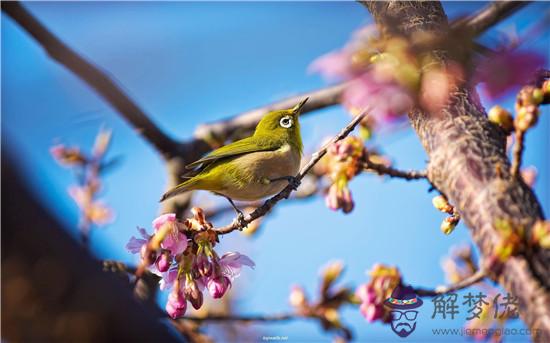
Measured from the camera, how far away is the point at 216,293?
1.75 meters

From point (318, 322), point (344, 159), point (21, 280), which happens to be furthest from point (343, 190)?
point (21, 280)

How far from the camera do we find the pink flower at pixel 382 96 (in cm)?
141

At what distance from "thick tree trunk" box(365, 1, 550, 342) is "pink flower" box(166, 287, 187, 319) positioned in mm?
908

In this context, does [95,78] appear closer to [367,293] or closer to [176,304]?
[176,304]

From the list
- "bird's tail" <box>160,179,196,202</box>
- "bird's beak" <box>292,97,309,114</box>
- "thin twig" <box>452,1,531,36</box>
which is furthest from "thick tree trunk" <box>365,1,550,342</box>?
"bird's beak" <box>292,97,309,114</box>

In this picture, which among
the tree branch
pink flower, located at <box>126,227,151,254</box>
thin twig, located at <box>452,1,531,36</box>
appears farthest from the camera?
the tree branch

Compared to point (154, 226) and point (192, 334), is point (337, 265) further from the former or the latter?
point (154, 226)

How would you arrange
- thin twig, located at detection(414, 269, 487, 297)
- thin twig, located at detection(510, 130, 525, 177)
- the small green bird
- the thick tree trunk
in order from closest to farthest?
the thick tree trunk → thin twig, located at detection(510, 130, 525, 177) → thin twig, located at detection(414, 269, 487, 297) → the small green bird

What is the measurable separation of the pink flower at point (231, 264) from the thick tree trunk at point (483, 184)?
0.78m

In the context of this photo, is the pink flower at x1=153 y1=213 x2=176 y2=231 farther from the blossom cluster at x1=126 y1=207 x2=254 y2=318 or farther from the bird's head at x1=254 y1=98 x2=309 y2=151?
the bird's head at x1=254 y1=98 x2=309 y2=151

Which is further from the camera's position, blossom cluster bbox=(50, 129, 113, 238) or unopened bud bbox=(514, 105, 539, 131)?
blossom cluster bbox=(50, 129, 113, 238)

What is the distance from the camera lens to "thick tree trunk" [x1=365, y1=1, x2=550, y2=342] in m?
1.10

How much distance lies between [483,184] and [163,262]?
3.40 feet

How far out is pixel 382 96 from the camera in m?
1.43
